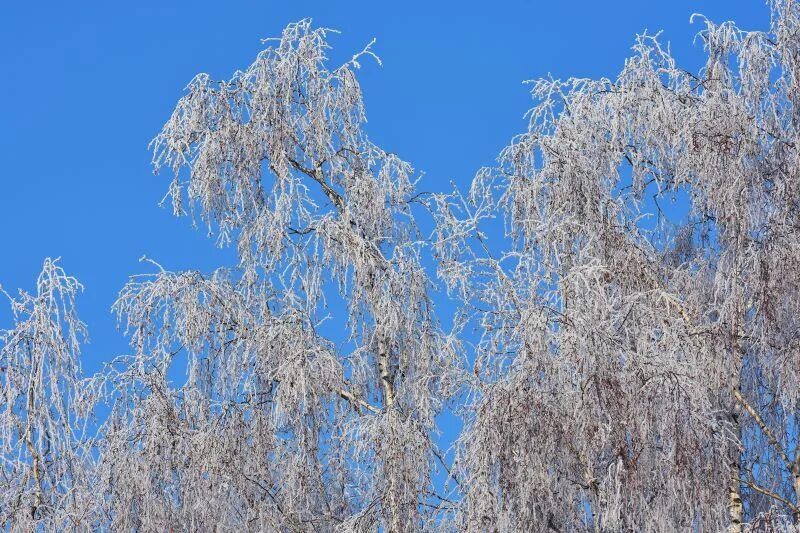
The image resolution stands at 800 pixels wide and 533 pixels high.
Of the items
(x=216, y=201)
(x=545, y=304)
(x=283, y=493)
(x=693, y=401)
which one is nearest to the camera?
(x=693, y=401)

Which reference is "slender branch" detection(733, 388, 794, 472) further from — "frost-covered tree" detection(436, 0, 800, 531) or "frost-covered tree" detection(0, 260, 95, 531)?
"frost-covered tree" detection(0, 260, 95, 531)

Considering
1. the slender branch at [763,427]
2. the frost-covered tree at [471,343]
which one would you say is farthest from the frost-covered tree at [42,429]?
the slender branch at [763,427]

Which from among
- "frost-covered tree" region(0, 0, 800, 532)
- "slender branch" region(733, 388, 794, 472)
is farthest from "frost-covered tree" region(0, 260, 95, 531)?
"slender branch" region(733, 388, 794, 472)

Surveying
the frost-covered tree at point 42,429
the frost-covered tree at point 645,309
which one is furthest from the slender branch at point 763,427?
the frost-covered tree at point 42,429

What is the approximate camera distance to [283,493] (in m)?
8.45

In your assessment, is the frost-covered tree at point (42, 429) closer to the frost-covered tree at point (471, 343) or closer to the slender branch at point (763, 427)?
the frost-covered tree at point (471, 343)

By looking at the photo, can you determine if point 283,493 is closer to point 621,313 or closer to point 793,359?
point 621,313

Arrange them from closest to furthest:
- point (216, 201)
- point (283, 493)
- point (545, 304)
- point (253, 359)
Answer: point (545, 304), point (283, 493), point (253, 359), point (216, 201)

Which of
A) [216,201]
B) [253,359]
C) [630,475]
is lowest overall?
[630,475]

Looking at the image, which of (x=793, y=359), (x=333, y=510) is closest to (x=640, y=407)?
(x=793, y=359)

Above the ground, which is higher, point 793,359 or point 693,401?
point 793,359

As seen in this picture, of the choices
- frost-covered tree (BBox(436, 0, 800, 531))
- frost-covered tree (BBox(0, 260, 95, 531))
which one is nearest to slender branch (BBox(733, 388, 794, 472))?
frost-covered tree (BBox(436, 0, 800, 531))

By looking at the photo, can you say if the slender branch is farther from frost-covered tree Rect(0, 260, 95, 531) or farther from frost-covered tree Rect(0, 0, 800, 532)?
frost-covered tree Rect(0, 260, 95, 531)

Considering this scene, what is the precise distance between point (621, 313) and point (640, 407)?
3.00 ft
